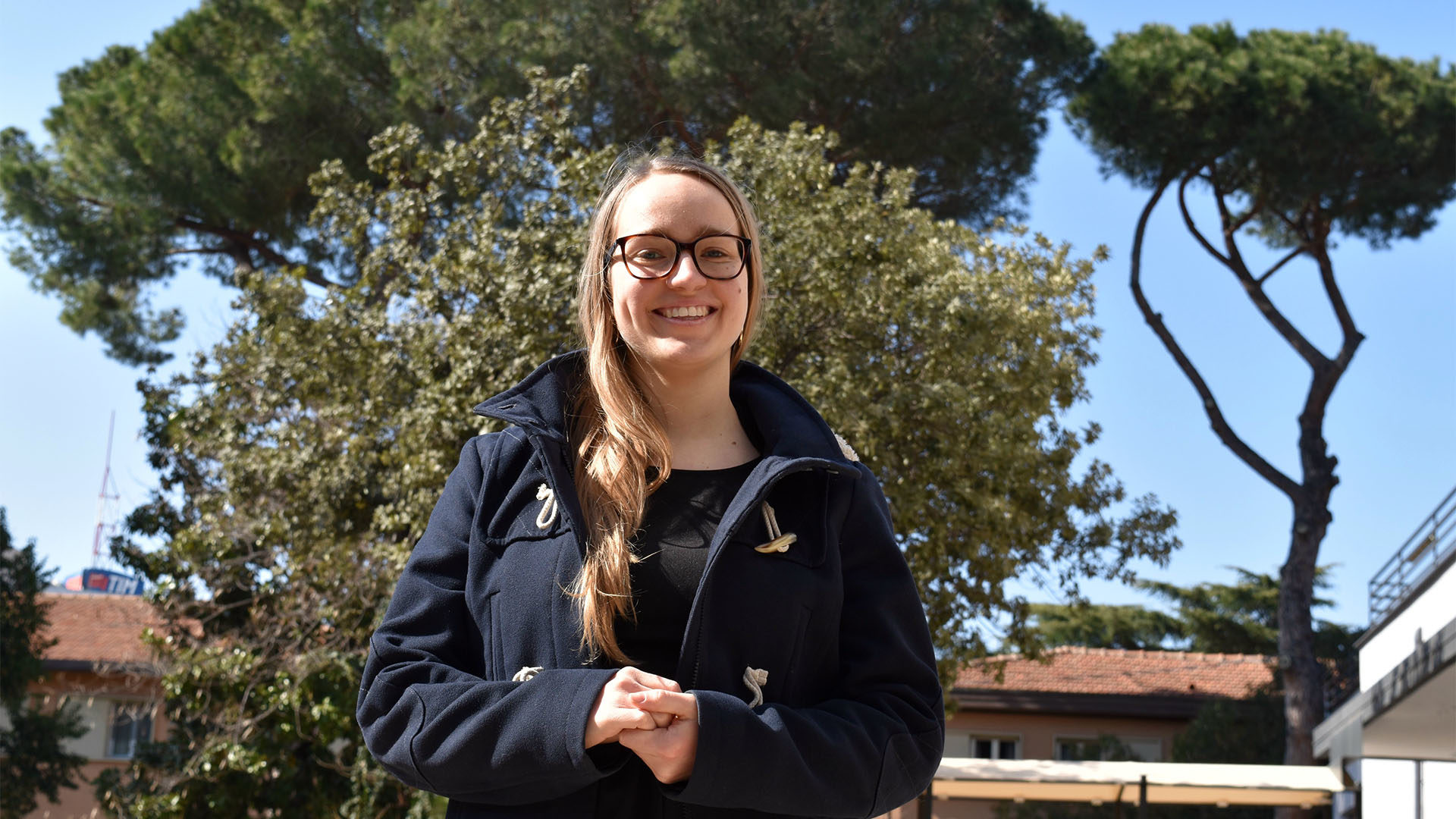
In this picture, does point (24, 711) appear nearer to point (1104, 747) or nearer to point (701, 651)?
point (1104, 747)

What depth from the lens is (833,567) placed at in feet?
5.25

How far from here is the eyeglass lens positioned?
5.56ft

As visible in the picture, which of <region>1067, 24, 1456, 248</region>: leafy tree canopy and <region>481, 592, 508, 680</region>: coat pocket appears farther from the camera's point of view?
<region>1067, 24, 1456, 248</region>: leafy tree canopy

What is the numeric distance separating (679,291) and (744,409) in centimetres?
22

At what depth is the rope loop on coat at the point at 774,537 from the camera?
1.57 m

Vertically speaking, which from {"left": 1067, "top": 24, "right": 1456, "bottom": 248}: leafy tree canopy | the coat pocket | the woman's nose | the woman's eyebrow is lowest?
the coat pocket

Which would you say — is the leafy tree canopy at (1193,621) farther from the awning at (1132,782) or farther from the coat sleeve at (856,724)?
the coat sleeve at (856,724)

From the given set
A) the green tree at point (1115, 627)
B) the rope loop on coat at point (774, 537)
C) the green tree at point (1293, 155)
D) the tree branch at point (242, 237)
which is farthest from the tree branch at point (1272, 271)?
the rope loop on coat at point (774, 537)

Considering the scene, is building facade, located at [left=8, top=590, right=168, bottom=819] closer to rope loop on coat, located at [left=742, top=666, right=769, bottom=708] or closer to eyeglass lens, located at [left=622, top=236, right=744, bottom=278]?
eyeglass lens, located at [left=622, top=236, right=744, bottom=278]

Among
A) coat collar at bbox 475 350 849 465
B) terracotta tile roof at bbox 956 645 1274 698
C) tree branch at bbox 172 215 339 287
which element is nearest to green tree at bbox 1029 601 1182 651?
terracotta tile roof at bbox 956 645 1274 698

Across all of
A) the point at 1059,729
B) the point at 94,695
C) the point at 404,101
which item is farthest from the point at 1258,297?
the point at 94,695

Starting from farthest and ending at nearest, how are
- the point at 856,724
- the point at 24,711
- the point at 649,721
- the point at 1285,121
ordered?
the point at 1285,121
the point at 24,711
the point at 856,724
the point at 649,721

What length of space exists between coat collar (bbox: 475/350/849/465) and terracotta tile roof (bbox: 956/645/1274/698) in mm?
20045

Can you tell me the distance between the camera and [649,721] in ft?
4.50
